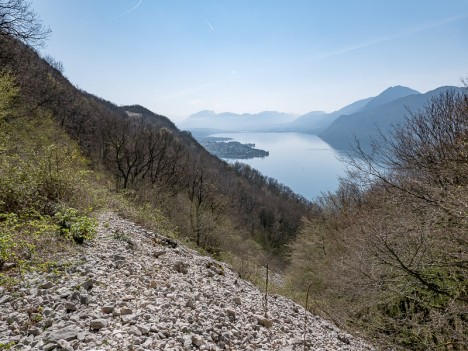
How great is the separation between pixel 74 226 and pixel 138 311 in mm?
3057

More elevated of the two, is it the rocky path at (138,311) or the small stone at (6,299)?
the small stone at (6,299)

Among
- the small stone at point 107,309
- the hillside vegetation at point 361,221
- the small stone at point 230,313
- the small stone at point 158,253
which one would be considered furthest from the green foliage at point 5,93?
the small stone at point 230,313

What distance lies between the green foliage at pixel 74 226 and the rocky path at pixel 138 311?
0.95 ft

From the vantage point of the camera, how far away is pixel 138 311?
466 cm

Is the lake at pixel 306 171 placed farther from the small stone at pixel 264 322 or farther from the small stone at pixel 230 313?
the small stone at pixel 230 313

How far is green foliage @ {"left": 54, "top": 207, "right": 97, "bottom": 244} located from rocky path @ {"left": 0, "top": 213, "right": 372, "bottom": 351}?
0.95ft

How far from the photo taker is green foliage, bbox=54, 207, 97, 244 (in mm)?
6531

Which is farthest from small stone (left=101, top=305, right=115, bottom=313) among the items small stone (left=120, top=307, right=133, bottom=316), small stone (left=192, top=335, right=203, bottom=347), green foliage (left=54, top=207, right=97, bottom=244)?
green foliage (left=54, top=207, right=97, bottom=244)

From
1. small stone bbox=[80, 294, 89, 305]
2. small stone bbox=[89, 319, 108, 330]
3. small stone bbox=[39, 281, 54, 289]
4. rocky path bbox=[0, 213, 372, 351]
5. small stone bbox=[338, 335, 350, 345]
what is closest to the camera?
rocky path bbox=[0, 213, 372, 351]

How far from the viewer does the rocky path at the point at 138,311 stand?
3809 mm

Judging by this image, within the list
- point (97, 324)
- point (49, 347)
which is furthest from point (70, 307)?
point (49, 347)

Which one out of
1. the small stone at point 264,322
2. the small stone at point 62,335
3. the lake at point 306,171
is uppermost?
the small stone at point 62,335

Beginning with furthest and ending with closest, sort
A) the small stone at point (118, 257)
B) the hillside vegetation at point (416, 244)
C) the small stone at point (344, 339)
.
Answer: the small stone at point (344, 339)
the hillside vegetation at point (416, 244)
the small stone at point (118, 257)

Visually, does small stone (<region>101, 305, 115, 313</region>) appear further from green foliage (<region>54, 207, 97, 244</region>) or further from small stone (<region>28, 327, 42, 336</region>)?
green foliage (<region>54, 207, 97, 244</region>)
